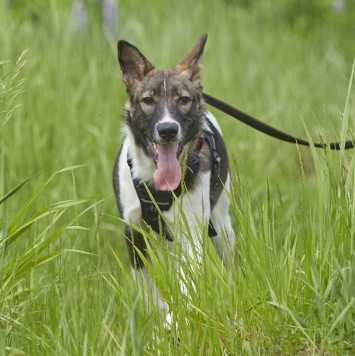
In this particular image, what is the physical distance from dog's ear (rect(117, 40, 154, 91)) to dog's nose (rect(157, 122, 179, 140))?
1.84 feet

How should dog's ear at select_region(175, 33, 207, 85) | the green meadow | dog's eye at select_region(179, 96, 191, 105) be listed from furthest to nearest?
1. dog's ear at select_region(175, 33, 207, 85)
2. dog's eye at select_region(179, 96, 191, 105)
3. the green meadow

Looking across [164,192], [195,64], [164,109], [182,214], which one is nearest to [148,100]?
[164,109]

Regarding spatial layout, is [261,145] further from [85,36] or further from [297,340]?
[297,340]

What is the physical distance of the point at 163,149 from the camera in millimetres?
4789

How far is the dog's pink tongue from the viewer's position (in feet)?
15.5

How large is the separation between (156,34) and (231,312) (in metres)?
6.42

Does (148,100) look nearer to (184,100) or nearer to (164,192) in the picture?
(184,100)

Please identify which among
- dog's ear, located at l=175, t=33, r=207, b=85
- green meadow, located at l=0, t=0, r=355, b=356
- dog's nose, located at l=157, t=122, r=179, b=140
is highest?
dog's ear, located at l=175, t=33, r=207, b=85

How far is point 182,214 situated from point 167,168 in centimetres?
126

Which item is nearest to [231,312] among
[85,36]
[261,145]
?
[261,145]

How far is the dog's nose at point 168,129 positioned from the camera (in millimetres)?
4645

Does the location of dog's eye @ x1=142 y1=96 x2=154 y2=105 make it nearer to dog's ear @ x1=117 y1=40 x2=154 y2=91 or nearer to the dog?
the dog

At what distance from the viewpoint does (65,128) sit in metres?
7.18

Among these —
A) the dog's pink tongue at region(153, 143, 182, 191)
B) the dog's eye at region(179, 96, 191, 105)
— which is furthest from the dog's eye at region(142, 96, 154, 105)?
the dog's pink tongue at region(153, 143, 182, 191)
